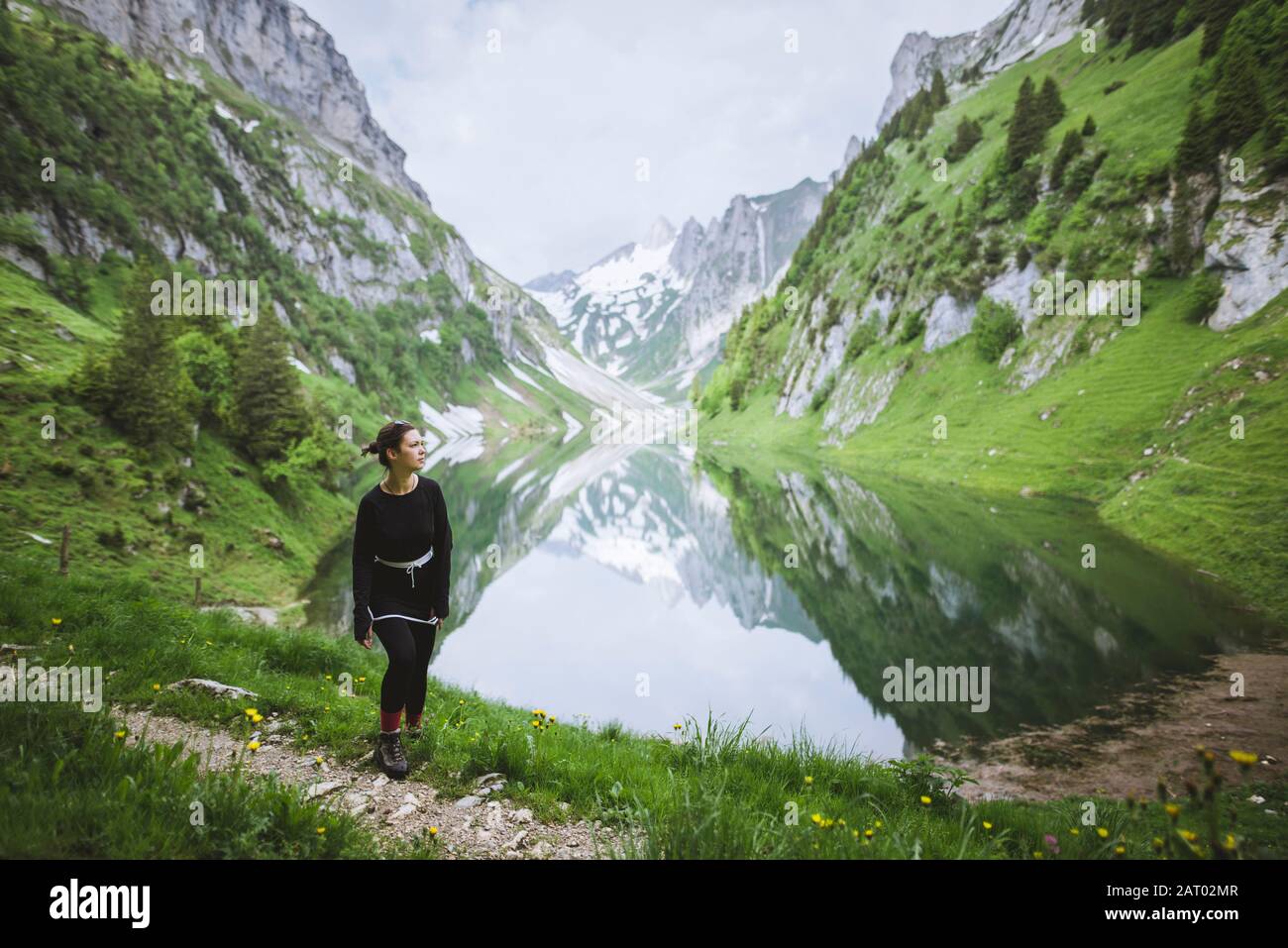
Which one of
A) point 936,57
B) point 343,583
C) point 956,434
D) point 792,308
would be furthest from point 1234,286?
point 936,57

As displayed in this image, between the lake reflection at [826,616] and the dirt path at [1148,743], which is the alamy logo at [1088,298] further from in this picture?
the dirt path at [1148,743]

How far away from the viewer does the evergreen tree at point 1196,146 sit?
3850cm

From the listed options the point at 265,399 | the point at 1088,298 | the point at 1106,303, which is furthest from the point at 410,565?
the point at 1088,298

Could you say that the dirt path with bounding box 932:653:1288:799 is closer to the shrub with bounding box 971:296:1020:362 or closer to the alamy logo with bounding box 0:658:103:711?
the alamy logo with bounding box 0:658:103:711

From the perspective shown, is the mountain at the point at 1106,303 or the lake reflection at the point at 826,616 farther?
the mountain at the point at 1106,303

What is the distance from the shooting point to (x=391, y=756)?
19.7ft

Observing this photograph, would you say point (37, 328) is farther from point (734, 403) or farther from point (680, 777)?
point (734, 403)

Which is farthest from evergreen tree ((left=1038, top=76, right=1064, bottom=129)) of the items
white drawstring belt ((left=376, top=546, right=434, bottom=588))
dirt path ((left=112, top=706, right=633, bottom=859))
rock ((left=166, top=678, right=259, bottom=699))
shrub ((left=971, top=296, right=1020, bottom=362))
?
rock ((left=166, top=678, right=259, bottom=699))

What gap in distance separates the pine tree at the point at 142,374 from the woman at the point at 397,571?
23.2m

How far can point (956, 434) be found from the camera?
155 feet

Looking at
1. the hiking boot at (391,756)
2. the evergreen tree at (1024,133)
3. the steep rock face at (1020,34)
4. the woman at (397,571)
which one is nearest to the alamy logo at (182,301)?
the woman at (397,571)

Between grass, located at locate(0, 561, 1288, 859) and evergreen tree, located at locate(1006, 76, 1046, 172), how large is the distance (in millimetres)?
73347

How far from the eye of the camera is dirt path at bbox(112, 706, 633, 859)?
4.77m

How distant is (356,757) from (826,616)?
17222 millimetres
